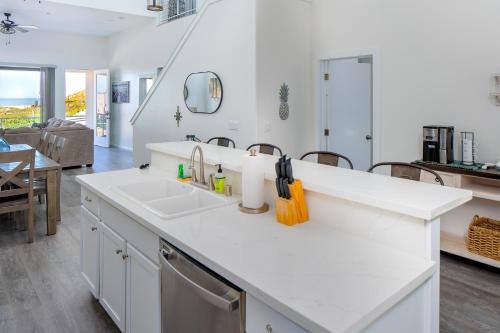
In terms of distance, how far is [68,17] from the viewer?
28.8 feet

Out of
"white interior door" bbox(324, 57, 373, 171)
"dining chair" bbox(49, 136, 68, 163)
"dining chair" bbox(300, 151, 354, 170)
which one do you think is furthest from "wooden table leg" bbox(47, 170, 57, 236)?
"white interior door" bbox(324, 57, 373, 171)

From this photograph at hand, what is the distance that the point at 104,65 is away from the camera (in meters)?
11.7

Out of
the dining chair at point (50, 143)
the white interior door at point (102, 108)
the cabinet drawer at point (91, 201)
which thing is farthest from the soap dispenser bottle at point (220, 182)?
the white interior door at point (102, 108)

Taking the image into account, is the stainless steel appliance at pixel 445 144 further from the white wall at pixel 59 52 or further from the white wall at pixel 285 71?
the white wall at pixel 59 52

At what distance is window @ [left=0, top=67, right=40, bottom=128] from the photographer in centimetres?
1066

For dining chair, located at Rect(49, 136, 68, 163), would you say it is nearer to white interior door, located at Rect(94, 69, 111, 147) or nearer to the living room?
the living room

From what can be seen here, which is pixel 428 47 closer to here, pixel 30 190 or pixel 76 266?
pixel 76 266

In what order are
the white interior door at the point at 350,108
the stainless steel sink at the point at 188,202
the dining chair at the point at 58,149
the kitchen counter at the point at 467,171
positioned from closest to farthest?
the stainless steel sink at the point at 188,202
the kitchen counter at the point at 467,171
the dining chair at the point at 58,149
the white interior door at the point at 350,108

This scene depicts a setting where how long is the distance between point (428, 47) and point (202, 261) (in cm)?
367

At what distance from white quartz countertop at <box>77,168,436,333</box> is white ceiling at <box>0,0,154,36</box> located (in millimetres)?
7402

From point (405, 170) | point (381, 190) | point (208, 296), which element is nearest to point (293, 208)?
point (381, 190)

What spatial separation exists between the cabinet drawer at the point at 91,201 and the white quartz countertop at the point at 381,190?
889 mm

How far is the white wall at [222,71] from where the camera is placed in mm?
4680

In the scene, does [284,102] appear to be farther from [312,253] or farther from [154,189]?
[312,253]
